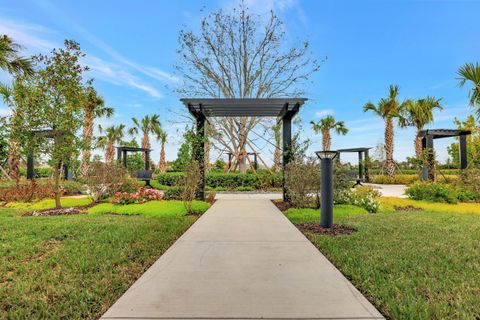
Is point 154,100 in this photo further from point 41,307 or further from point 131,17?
point 41,307

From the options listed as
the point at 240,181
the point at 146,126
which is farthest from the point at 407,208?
the point at 146,126

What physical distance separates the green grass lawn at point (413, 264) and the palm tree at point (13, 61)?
1610 centimetres

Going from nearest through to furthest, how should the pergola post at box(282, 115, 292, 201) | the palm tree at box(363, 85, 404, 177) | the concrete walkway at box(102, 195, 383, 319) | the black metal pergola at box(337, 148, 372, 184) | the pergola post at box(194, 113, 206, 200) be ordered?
the concrete walkway at box(102, 195, 383, 319)
the pergola post at box(194, 113, 206, 200)
the pergola post at box(282, 115, 292, 201)
the palm tree at box(363, 85, 404, 177)
the black metal pergola at box(337, 148, 372, 184)

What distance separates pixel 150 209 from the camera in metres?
7.68

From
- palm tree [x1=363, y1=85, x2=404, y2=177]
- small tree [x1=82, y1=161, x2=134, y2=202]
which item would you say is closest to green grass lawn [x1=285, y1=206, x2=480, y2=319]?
small tree [x1=82, y1=161, x2=134, y2=202]

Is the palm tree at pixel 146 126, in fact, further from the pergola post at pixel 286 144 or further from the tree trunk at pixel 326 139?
the pergola post at pixel 286 144

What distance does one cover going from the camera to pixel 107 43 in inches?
336

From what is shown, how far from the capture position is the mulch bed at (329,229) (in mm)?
5109

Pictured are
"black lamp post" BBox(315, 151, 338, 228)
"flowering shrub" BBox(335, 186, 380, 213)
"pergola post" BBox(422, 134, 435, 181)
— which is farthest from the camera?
"pergola post" BBox(422, 134, 435, 181)

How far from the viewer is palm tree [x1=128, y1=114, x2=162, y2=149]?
31.7 meters

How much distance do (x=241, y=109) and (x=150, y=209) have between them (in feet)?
14.7

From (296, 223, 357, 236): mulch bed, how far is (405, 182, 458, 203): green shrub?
605 cm

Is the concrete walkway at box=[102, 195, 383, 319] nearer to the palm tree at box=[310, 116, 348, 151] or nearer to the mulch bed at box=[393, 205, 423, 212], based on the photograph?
the mulch bed at box=[393, 205, 423, 212]

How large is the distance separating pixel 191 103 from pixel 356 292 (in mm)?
7289
